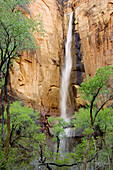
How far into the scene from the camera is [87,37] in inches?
1308

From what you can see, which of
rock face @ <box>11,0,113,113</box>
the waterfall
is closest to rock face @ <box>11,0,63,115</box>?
rock face @ <box>11,0,113,113</box>

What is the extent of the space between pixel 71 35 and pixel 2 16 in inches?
1188

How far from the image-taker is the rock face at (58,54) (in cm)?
2884

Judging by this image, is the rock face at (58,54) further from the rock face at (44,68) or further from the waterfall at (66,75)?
the waterfall at (66,75)

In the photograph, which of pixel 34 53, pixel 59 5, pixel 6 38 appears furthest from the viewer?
pixel 59 5

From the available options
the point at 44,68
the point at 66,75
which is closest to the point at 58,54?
the point at 66,75

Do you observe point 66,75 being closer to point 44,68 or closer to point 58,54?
point 44,68

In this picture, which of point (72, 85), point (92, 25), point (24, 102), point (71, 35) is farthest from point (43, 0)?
point (24, 102)

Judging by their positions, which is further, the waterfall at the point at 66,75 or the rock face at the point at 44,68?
the waterfall at the point at 66,75

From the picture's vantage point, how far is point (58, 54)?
124ft

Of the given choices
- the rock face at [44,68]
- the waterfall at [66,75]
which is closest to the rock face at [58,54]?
the rock face at [44,68]

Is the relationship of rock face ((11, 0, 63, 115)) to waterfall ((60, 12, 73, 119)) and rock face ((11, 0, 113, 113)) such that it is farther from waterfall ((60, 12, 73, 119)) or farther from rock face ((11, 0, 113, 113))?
waterfall ((60, 12, 73, 119))

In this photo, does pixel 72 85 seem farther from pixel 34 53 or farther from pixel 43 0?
pixel 43 0

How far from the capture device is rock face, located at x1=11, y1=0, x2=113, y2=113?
28.8 metres
